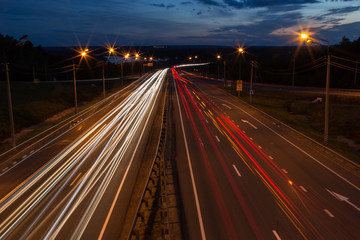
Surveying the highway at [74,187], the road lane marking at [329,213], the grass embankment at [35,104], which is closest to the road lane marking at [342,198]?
the road lane marking at [329,213]

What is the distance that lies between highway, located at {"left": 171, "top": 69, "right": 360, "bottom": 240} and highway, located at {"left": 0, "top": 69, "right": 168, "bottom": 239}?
12.0 ft

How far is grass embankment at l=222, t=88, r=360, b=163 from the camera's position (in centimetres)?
3195

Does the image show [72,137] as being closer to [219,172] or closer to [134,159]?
[134,159]

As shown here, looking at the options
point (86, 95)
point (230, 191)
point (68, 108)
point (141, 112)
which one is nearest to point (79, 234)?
point (230, 191)

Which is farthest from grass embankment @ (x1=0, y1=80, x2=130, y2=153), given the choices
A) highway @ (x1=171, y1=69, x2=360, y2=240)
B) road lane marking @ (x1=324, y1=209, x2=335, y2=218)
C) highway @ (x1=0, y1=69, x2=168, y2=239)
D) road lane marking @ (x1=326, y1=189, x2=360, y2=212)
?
road lane marking @ (x1=326, y1=189, x2=360, y2=212)

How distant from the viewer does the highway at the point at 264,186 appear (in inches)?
533

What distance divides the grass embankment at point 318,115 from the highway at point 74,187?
18146 millimetres

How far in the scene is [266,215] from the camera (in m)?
14.5

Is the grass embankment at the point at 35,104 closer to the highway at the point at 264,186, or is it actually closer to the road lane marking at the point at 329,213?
the highway at the point at 264,186

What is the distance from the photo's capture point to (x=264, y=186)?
1795 cm

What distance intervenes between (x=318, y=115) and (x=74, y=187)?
3934 cm

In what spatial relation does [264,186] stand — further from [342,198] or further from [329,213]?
[342,198]

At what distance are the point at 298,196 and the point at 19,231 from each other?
45.5ft

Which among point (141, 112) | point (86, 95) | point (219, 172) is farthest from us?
point (86, 95)
